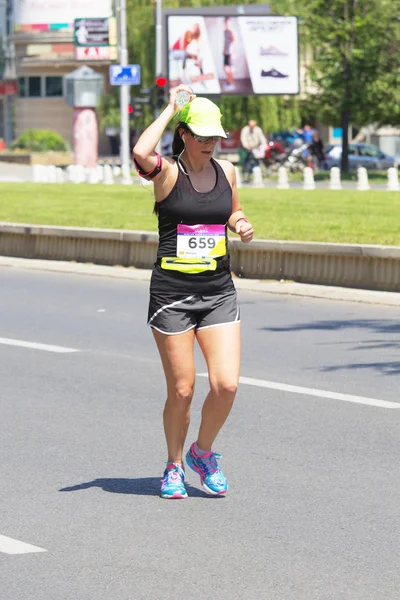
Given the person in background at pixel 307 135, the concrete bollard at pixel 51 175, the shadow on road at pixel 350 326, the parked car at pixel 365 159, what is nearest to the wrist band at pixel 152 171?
the shadow on road at pixel 350 326

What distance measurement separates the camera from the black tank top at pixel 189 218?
23.5 feet

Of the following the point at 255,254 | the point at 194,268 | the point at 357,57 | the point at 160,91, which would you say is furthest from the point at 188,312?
the point at 357,57

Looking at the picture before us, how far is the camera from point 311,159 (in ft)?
180

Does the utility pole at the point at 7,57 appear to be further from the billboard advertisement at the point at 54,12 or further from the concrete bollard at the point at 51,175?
the concrete bollard at the point at 51,175

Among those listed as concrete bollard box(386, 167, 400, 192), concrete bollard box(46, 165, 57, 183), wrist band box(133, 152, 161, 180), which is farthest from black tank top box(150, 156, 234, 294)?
concrete bollard box(46, 165, 57, 183)

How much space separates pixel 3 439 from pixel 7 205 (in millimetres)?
20867

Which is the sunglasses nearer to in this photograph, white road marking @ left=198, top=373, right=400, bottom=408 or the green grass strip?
white road marking @ left=198, top=373, right=400, bottom=408

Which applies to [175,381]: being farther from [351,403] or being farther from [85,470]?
[351,403]

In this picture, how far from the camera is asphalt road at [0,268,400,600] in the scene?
5.96 meters

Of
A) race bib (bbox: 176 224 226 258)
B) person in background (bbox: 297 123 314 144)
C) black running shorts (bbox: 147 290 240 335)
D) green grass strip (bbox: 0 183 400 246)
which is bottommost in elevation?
person in background (bbox: 297 123 314 144)

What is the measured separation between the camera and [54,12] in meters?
79.6

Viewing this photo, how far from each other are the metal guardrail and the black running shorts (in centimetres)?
938

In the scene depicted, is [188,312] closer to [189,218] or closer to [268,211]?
[189,218]

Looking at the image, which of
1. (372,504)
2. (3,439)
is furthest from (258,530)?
(3,439)
